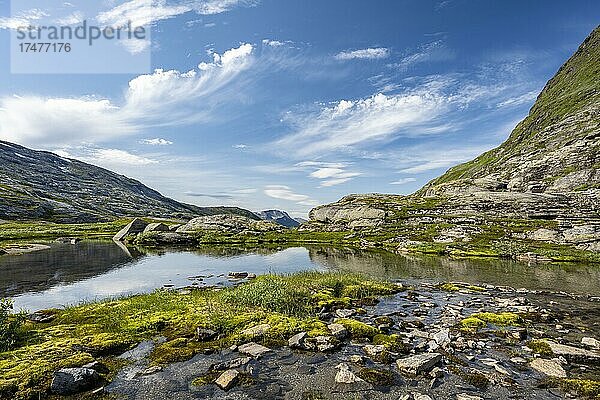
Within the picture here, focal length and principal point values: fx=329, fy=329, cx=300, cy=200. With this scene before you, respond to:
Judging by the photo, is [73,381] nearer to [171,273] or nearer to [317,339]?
[317,339]

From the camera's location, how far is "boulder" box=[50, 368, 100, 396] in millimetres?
13594

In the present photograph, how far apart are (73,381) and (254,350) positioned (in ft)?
27.4

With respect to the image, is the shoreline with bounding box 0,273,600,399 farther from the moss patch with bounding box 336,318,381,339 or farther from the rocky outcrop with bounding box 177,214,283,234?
the rocky outcrop with bounding box 177,214,283,234

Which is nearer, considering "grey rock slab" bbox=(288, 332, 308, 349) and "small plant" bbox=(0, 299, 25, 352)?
"small plant" bbox=(0, 299, 25, 352)

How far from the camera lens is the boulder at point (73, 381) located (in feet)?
44.6

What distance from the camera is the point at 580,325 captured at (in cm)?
2459

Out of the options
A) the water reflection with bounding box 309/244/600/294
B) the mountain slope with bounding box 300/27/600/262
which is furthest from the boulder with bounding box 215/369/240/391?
the mountain slope with bounding box 300/27/600/262

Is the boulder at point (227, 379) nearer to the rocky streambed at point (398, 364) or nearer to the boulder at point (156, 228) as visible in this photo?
the rocky streambed at point (398, 364)

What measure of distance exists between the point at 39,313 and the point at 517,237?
106m

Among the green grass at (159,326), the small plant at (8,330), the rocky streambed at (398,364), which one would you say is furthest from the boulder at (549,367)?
the small plant at (8,330)

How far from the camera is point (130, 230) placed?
12950 centimetres

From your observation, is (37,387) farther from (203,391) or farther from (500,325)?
(500,325)

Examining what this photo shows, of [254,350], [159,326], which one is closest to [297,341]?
[254,350]

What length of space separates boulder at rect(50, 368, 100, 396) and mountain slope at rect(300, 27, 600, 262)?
8220cm
